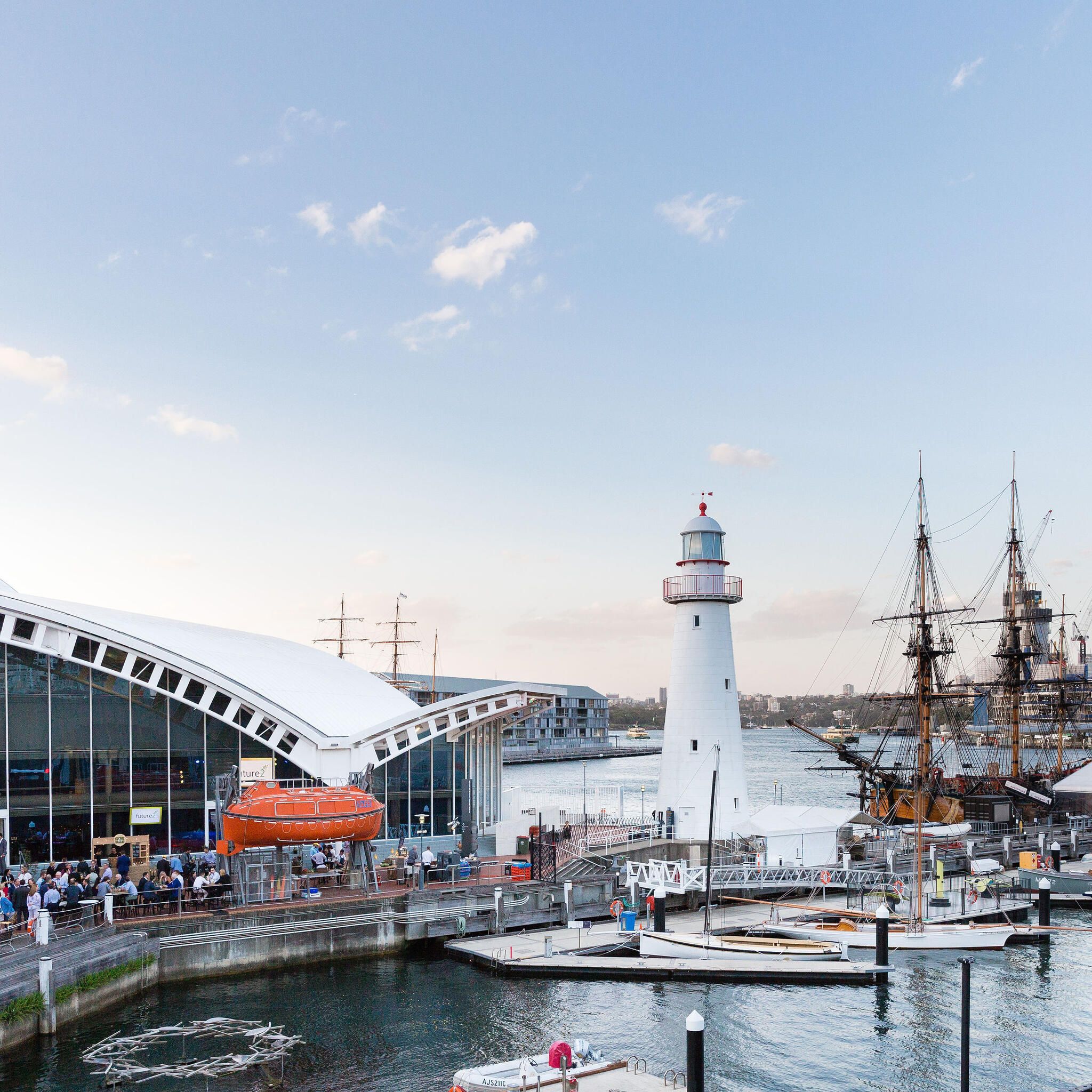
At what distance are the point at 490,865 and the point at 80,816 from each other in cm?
1281

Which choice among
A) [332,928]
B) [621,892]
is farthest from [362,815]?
[621,892]

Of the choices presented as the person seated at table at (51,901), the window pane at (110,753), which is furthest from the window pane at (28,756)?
the person seated at table at (51,901)

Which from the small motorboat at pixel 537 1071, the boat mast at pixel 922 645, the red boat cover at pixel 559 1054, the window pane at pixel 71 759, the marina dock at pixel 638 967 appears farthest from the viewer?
the boat mast at pixel 922 645

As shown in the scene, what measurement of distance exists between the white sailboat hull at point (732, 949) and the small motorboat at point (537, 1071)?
949cm

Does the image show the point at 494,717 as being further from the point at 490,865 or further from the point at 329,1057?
the point at 329,1057

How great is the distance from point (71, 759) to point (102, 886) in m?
6.07

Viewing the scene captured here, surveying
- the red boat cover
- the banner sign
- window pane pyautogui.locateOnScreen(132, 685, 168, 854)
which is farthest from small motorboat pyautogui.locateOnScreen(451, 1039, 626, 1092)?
window pane pyautogui.locateOnScreen(132, 685, 168, 854)

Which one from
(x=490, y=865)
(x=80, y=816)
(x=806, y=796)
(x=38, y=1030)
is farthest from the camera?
(x=806, y=796)

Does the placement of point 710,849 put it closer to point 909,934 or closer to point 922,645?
point 909,934

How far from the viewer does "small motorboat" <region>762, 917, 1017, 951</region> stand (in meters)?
31.1

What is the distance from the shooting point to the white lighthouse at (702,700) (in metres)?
39.4

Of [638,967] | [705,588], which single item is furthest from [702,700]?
[638,967]

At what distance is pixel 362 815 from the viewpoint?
2941 centimetres

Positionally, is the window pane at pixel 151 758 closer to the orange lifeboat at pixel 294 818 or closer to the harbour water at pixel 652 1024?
the orange lifeboat at pixel 294 818
